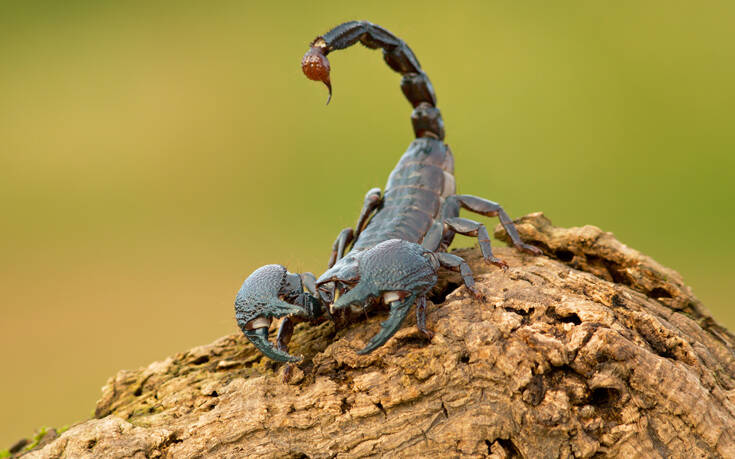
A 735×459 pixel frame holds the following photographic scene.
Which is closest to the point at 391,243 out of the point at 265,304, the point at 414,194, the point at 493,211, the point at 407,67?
the point at 265,304

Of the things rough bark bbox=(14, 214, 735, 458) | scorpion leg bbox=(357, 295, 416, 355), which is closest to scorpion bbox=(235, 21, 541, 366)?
scorpion leg bbox=(357, 295, 416, 355)

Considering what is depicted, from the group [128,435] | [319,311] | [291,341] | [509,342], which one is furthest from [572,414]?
[128,435]

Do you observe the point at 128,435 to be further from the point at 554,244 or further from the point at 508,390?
the point at 554,244

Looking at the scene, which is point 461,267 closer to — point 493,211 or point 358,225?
point 493,211

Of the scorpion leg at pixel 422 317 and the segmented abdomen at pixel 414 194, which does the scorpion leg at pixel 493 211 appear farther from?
the scorpion leg at pixel 422 317

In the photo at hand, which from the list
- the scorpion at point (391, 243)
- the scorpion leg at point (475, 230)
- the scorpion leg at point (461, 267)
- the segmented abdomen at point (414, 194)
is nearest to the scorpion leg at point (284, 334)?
the scorpion at point (391, 243)

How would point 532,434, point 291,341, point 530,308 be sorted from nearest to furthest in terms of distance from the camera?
point 532,434
point 530,308
point 291,341
